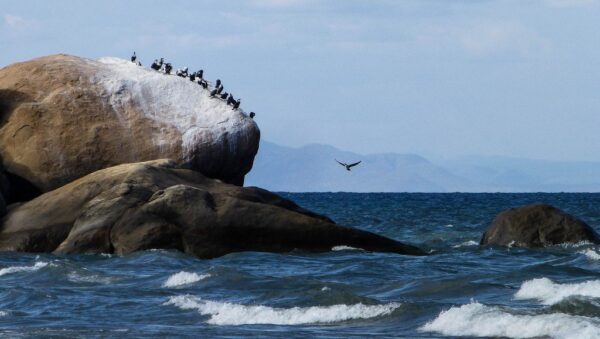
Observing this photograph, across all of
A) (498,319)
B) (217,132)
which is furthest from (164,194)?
(498,319)

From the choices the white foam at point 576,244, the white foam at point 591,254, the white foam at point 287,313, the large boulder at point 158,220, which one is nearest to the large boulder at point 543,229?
the white foam at point 576,244

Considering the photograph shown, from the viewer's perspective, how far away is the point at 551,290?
72.1 feet

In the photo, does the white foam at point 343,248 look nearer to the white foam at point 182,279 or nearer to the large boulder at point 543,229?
the large boulder at point 543,229

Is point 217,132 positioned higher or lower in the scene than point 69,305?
higher

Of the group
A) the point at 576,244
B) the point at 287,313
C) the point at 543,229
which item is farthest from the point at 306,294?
the point at 576,244

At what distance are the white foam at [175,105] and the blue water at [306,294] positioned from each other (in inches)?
241

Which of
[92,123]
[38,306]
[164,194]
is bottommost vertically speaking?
[38,306]

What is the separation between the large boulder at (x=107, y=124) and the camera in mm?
33688

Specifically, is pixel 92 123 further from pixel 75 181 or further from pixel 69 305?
pixel 69 305

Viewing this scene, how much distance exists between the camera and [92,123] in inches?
1341

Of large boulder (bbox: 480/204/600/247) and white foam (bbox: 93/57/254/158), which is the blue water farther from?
white foam (bbox: 93/57/254/158)

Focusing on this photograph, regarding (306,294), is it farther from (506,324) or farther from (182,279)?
(506,324)

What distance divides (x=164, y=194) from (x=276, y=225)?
2759mm

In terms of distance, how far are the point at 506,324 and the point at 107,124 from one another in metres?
18.7
